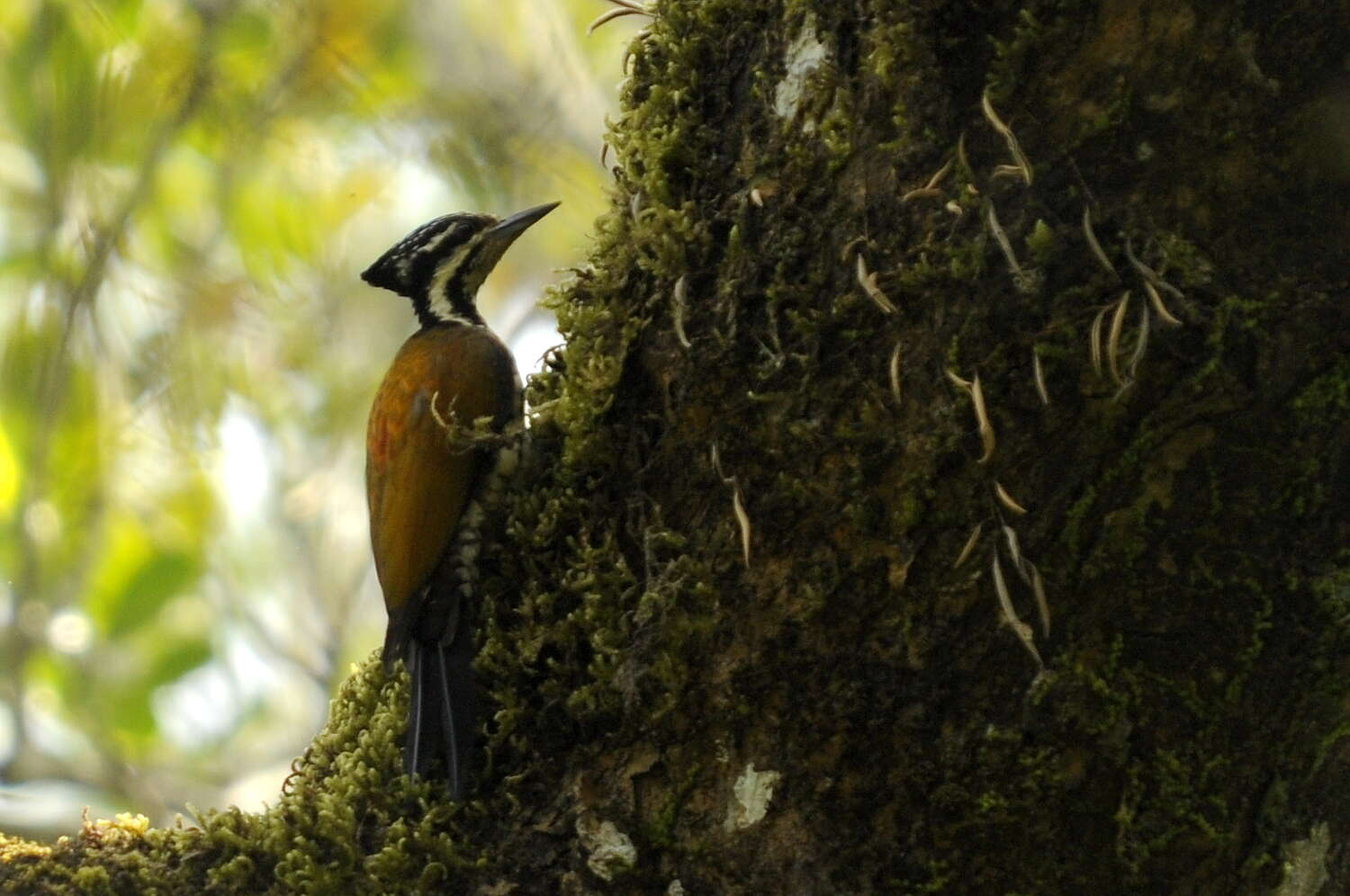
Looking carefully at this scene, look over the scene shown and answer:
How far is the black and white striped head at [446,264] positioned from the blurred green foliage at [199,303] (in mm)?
702

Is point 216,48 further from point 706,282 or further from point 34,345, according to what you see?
point 706,282

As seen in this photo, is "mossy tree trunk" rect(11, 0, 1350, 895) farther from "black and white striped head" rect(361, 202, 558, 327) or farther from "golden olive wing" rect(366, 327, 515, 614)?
"black and white striped head" rect(361, 202, 558, 327)

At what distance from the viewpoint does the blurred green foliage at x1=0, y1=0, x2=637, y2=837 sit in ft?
17.4

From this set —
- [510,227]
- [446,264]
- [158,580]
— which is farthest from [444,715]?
[158,580]

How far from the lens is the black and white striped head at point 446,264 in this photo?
4543mm

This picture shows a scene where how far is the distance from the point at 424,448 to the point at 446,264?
0.99 meters

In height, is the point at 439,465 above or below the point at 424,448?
below

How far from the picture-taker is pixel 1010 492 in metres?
2.21

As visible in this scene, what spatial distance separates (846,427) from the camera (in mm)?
2287

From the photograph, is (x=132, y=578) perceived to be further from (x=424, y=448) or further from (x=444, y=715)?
(x=444, y=715)

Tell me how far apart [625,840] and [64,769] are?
603cm

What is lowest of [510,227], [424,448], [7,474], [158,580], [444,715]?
[444,715]

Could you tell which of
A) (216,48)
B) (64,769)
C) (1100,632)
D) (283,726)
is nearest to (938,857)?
(1100,632)

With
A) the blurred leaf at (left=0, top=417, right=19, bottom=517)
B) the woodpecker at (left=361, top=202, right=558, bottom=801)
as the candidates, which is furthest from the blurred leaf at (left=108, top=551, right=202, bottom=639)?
the woodpecker at (left=361, top=202, right=558, bottom=801)
